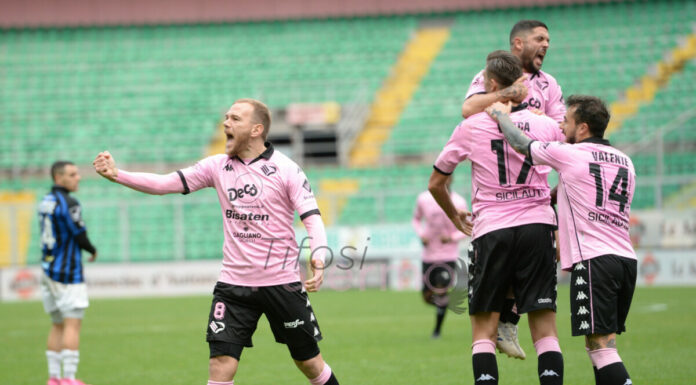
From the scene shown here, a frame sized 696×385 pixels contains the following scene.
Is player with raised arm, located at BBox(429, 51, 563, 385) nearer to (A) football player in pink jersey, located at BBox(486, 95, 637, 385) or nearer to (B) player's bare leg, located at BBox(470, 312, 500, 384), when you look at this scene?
(B) player's bare leg, located at BBox(470, 312, 500, 384)

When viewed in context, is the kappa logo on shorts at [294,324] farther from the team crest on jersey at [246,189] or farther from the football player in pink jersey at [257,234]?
the team crest on jersey at [246,189]

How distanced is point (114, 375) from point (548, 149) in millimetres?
5868

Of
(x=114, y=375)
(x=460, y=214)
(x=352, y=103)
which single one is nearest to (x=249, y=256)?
(x=460, y=214)

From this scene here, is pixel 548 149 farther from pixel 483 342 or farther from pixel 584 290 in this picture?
pixel 483 342

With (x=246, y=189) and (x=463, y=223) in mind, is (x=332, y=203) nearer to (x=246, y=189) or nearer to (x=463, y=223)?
(x=463, y=223)

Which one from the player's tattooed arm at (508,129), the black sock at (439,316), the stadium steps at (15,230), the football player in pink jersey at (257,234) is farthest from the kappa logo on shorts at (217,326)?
the stadium steps at (15,230)

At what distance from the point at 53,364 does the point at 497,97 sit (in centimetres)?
545

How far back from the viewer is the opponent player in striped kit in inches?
239

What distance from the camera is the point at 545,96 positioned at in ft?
21.1

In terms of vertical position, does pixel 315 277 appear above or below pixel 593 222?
below

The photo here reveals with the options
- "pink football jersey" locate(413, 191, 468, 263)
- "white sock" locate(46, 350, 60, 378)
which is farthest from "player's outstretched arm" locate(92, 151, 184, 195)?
"pink football jersey" locate(413, 191, 468, 263)

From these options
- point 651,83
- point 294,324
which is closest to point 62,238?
point 294,324

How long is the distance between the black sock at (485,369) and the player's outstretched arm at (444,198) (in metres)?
0.97

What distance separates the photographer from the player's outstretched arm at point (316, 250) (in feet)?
18.8
